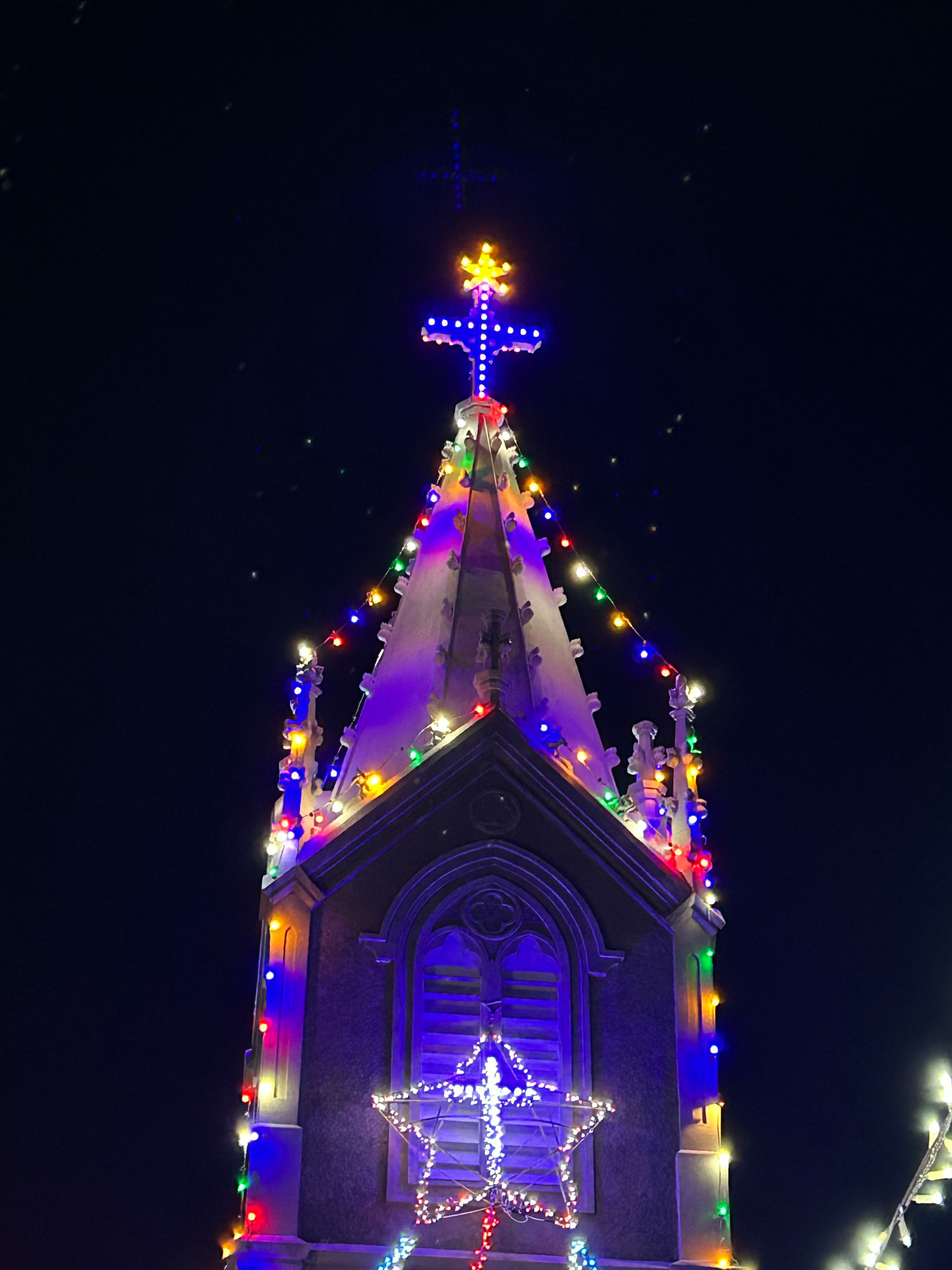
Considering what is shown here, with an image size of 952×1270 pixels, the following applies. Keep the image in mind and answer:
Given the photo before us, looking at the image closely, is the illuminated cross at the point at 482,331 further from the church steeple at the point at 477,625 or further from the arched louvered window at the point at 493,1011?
the arched louvered window at the point at 493,1011

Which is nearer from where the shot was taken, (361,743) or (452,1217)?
(452,1217)

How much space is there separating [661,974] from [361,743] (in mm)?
4530

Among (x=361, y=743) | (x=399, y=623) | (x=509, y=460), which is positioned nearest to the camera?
(x=361, y=743)

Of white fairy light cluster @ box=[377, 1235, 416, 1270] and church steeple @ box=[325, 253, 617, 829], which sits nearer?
white fairy light cluster @ box=[377, 1235, 416, 1270]

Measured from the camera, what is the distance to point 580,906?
19.8 meters

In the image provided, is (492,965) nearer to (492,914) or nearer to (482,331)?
(492,914)

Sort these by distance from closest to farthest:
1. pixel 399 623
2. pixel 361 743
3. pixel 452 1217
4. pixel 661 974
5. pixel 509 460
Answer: pixel 452 1217 < pixel 661 974 < pixel 361 743 < pixel 399 623 < pixel 509 460

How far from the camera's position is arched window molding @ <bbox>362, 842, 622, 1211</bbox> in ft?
61.8

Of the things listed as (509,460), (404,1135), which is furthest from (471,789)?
(509,460)

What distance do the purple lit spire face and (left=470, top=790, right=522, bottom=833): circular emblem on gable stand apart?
276 inches

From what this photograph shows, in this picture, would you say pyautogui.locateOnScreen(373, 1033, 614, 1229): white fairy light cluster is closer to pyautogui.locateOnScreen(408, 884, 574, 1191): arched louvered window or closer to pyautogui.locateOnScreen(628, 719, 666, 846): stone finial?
pyautogui.locateOnScreen(408, 884, 574, 1191): arched louvered window

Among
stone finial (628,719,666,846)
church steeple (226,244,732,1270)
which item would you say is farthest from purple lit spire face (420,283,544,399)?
stone finial (628,719,666,846)

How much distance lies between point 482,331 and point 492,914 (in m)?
9.07

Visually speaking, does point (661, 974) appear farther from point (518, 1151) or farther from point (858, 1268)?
point (858, 1268)
